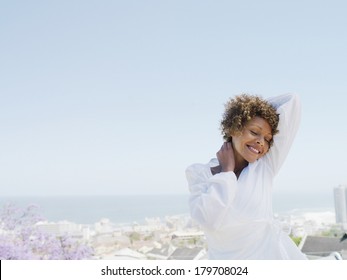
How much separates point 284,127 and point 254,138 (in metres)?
0.07

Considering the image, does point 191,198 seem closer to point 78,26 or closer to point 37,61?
point 78,26

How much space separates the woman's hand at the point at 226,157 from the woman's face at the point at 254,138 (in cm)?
3

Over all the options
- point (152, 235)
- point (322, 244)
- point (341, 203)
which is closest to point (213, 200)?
point (341, 203)

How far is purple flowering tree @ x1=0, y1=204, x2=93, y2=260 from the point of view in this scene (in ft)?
10.6

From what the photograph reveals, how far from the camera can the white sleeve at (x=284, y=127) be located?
3.37ft

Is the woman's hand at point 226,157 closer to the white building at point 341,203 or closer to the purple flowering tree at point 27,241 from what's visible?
the purple flowering tree at point 27,241

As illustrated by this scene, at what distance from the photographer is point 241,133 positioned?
1.06 meters

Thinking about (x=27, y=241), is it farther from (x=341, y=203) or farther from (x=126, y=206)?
(x=341, y=203)

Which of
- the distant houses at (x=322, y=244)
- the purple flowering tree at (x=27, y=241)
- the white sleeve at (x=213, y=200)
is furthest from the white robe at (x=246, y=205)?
the distant houses at (x=322, y=244)

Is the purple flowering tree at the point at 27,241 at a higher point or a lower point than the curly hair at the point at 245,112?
lower

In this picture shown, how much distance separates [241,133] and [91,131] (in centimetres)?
465

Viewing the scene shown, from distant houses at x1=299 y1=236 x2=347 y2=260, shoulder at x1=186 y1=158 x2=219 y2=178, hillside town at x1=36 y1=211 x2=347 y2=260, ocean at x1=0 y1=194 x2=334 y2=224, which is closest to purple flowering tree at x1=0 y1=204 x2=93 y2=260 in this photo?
hillside town at x1=36 y1=211 x2=347 y2=260

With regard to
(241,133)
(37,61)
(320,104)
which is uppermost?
(37,61)
